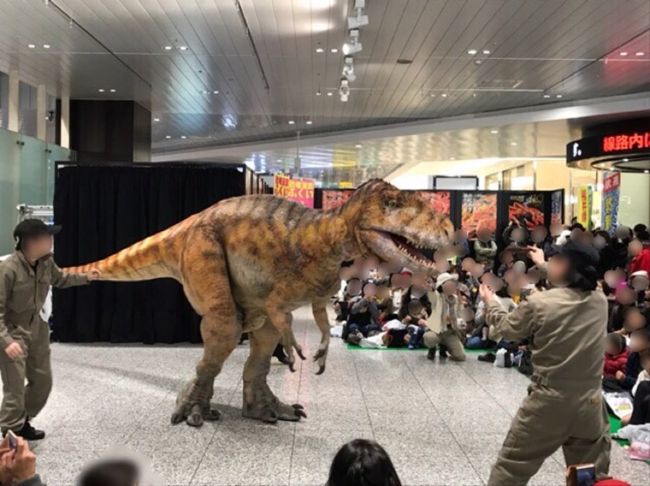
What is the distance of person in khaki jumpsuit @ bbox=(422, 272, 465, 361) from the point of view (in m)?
7.23

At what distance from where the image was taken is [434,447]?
167 inches

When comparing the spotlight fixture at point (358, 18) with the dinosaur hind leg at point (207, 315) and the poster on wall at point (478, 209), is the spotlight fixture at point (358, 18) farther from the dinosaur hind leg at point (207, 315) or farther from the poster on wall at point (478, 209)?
the poster on wall at point (478, 209)

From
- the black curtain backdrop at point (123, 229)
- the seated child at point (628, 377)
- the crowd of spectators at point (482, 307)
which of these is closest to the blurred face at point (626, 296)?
the crowd of spectators at point (482, 307)

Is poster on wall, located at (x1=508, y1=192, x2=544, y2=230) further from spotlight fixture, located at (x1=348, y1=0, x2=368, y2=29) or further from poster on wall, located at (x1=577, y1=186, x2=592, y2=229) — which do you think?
spotlight fixture, located at (x1=348, y1=0, x2=368, y2=29)

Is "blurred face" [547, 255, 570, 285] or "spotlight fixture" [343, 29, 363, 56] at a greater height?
"spotlight fixture" [343, 29, 363, 56]

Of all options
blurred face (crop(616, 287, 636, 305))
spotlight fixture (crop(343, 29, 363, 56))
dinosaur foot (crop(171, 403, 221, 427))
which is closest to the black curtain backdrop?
spotlight fixture (crop(343, 29, 363, 56))

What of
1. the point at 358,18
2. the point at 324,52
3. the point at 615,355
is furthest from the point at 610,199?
the point at 358,18

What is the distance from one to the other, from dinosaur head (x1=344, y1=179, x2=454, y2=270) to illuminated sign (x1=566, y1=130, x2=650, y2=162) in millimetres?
8296

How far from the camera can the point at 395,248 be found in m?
4.10

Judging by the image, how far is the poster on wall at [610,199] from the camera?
1379cm

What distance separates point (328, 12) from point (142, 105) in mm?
5075

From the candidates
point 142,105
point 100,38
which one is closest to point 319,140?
point 142,105

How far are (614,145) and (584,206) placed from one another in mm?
5072

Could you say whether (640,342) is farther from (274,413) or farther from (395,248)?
(274,413)
